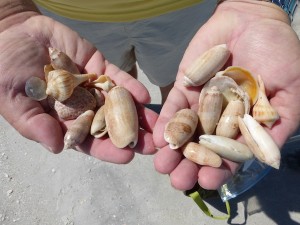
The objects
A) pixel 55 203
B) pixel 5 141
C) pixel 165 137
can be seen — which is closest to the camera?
pixel 165 137

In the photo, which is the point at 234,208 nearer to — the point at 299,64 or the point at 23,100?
the point at 299,64

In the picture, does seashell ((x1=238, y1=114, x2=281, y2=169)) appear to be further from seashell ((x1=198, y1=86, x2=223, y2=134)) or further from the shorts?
the shorts

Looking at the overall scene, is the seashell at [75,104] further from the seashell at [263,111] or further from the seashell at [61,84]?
the seashell at [263,111]

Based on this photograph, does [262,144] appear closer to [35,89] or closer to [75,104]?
[75,104]

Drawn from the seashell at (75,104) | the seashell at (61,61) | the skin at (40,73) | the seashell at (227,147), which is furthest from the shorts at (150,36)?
the seashell at (227,147)

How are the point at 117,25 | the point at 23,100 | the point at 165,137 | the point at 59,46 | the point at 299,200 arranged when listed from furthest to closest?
the point at 299,200 → the point at 117,25 → the point at 59,46 → the point at 23,100 → the point at 165,137

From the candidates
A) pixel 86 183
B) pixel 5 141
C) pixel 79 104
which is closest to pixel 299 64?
pixel 79 104

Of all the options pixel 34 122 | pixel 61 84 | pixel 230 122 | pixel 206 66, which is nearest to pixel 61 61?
pixel 61 84
